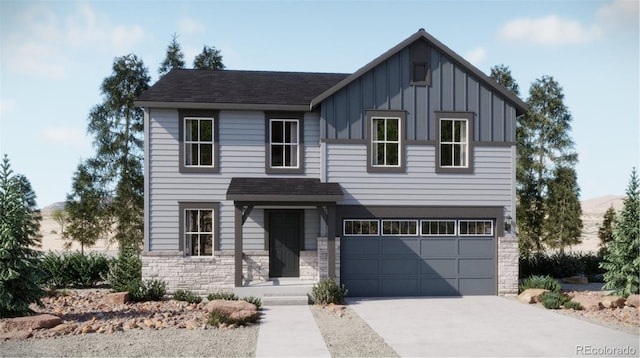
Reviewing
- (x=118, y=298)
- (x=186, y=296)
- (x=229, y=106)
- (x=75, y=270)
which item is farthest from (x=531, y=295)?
(x=75, y=270)

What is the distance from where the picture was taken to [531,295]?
16.7 m

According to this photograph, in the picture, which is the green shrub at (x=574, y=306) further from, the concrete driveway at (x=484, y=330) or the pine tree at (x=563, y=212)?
the pine tree at (x=563, y=212)

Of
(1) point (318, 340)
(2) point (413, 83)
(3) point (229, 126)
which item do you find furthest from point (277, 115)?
(1) point (318, 340)

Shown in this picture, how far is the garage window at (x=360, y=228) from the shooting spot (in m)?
17.6

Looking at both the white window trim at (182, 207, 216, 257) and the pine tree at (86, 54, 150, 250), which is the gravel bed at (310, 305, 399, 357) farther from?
the pine tree at (86, 54, 150, 250)

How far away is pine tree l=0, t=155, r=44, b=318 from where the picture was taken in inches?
488

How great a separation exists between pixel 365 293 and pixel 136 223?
13.1 m

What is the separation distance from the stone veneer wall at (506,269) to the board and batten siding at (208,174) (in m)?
6.16

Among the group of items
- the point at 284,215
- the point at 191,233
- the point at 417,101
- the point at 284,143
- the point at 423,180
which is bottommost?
the point at 191,233

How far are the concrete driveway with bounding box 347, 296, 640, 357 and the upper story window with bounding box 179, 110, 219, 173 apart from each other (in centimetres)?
648

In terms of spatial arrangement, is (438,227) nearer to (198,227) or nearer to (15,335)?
(198,227)

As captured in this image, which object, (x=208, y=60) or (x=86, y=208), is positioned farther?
(x=208, y=60)

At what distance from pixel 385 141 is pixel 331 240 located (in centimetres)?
366

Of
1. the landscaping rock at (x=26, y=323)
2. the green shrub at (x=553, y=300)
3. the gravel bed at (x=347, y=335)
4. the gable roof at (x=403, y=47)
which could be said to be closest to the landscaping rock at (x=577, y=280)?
the green shrub at (x=553, y=300)
